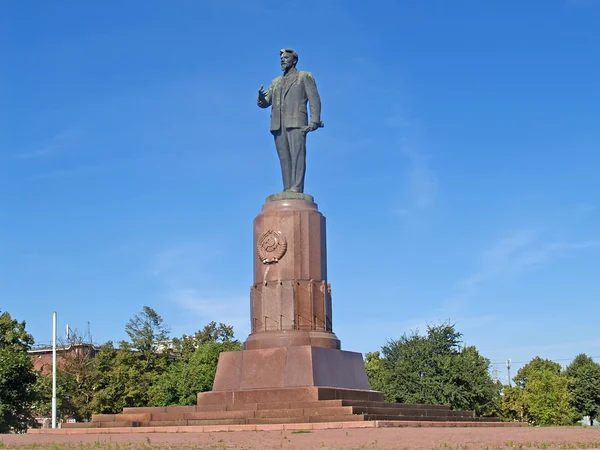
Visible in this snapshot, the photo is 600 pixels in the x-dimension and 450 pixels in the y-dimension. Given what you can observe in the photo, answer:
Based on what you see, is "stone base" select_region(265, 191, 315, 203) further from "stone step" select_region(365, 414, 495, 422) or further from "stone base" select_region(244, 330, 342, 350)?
"stone step" select_region(365, 414, 495, 422)

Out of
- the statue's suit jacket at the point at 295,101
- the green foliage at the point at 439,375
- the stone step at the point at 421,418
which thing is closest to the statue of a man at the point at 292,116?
the statue's suit jacket at the point at 295,101

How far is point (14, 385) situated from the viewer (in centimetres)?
3347

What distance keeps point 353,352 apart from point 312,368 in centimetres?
209

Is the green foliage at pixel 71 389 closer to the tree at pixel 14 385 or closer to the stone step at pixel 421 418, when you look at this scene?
the tree at pixel 14 385

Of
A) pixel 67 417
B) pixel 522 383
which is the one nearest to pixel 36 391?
pixel 67 417

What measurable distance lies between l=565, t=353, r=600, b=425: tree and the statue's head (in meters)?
44.1

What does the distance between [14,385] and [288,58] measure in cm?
1834

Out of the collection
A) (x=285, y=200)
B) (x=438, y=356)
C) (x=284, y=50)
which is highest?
(x=284, y=50)

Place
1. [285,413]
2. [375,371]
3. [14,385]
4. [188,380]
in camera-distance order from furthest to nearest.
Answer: [375,371] → [188,380] → [14,385] → [285,413]

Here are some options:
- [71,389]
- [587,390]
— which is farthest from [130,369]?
[587,390]

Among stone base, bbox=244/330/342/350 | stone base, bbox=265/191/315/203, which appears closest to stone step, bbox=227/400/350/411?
stone base, bbox=244/330/342/350

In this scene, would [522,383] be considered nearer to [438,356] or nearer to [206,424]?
[438,356]

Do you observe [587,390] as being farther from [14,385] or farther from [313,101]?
[313,101]

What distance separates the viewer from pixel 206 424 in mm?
18016
